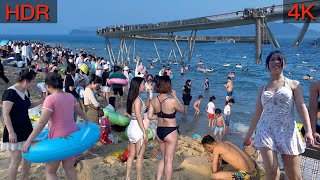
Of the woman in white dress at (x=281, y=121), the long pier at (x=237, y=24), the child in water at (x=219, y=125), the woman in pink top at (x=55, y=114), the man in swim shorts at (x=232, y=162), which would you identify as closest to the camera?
the woman in white dress at (x=281, y=121)

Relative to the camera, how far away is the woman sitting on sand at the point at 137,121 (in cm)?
431

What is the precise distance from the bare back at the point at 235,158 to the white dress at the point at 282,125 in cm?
168

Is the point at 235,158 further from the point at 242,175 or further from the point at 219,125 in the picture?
the point at 219,125

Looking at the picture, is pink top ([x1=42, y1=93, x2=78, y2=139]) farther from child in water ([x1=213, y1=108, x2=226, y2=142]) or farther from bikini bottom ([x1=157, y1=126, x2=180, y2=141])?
child in water ([x1=213, y1=108, x2=226, y2=142])

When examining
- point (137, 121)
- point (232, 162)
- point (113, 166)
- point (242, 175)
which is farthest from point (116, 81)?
point (242, 175)

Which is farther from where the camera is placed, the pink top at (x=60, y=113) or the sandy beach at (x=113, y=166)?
the sandy beach at (x=113, y=166)

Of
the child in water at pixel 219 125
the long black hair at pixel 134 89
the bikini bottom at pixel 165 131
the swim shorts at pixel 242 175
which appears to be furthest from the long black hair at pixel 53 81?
→ the child in water at pixel 219 125

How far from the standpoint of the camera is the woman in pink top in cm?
337

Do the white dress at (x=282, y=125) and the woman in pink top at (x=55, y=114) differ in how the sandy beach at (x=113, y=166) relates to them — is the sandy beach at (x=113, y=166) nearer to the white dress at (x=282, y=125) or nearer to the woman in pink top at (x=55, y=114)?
the woman in pink top at (x=55, y=114)

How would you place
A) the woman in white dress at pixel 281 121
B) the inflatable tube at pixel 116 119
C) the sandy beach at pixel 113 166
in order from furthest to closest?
1. the inflatable tube at pixel 116 119
2. the sandy beach at pixel 113 166
3. the woman in white dress at pixel 281 121

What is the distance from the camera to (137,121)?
4.39 m

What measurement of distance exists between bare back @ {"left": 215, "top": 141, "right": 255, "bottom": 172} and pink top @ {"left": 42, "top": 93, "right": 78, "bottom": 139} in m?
2.25

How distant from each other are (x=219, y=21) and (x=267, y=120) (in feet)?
46.6

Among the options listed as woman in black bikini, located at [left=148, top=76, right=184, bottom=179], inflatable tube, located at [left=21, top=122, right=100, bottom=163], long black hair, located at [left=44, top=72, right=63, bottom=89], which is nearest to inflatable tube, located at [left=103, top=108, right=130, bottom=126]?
woman in black bikini, located at [left=148, top=76, right=184, bottom=179]
